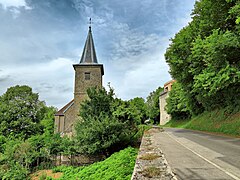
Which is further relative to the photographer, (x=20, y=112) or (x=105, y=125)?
(x=20, y=112)

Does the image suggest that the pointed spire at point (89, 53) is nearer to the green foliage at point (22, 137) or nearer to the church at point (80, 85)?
the church at point (80, 85)

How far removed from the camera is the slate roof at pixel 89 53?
79.8 feet

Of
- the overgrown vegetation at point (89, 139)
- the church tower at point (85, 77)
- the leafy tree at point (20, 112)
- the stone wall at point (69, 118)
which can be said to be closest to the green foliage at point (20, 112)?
the leafy tree at point (20, 112)

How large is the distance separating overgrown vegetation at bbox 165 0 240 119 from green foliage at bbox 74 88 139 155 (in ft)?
19.2

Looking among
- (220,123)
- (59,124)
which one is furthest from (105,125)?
(59,124)

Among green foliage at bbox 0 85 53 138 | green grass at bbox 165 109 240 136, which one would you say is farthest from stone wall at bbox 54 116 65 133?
green grass at bbox 165 109 240 136

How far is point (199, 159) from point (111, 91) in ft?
34.2

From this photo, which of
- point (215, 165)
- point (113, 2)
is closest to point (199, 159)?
point (215, 165)

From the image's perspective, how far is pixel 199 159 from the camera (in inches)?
256

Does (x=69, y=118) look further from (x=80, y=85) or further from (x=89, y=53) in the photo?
(x=89, y=53)

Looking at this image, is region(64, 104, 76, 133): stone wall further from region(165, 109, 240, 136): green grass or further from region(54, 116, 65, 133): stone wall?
region(165, 109, 240, 136): green grass

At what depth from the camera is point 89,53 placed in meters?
24.9

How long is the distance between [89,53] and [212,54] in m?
16.8

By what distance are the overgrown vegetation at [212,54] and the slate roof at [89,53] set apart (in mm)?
10162
